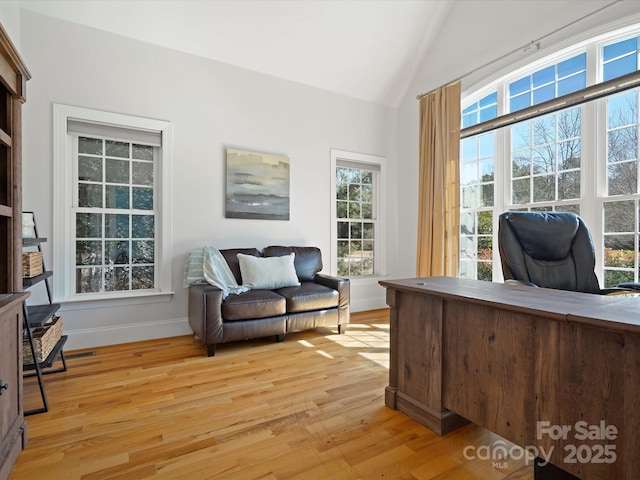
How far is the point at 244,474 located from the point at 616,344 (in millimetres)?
1463

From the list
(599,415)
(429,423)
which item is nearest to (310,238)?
(429,423)

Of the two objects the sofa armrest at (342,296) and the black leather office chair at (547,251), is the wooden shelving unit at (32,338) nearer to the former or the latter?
the sofa armrest at (342,296)

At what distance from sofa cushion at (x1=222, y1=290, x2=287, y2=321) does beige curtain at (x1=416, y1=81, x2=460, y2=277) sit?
206 cm

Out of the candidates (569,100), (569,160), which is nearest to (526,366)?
(569,100)

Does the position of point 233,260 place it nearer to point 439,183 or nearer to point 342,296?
point 342,296

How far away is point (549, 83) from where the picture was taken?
327 cm

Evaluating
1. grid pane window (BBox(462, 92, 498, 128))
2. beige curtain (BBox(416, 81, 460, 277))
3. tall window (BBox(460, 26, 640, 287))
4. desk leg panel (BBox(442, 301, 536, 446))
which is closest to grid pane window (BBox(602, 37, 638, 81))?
Result: tall window (BBox(460, 26, 640, 287))

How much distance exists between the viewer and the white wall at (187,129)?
2.81m

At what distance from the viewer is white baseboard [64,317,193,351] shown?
2.92m

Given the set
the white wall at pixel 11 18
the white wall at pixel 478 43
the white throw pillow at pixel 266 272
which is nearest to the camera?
the white wall at pixel 11 18

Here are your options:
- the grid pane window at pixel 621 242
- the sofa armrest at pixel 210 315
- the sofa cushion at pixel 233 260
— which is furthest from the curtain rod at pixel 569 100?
the sofa armrest at pixel 210 315

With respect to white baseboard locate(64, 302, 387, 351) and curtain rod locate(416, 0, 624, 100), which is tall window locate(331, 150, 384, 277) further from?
white baseboard locate(64, 302, 387, 351)

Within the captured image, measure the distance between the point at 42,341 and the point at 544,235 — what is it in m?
3.39

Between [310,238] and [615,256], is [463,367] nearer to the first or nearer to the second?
[615,256]
